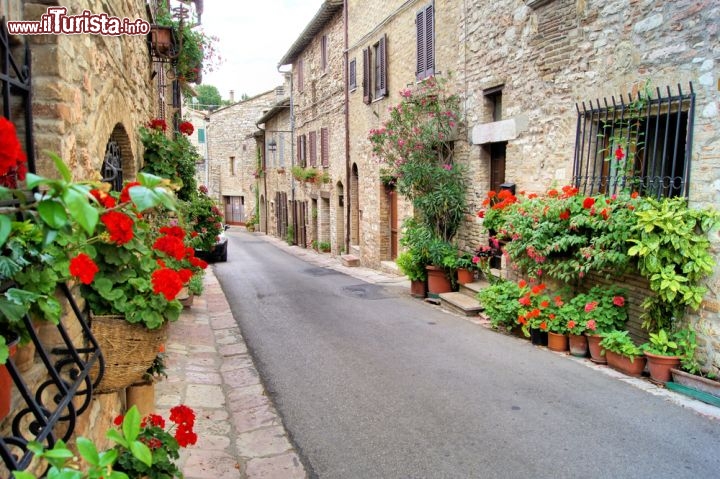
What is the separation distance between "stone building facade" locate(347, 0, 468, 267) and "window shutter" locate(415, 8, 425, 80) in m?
0.04

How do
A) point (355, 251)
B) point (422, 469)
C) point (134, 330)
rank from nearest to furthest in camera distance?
point (134, 330) < point (422, 469) < point (355, 251)

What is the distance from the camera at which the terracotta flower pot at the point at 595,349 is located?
20.2 feet

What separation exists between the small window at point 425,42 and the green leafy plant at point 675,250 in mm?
6862

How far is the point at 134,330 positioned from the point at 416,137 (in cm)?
850

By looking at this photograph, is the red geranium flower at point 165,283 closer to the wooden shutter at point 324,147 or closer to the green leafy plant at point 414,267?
the green leafy plant at point 414,267

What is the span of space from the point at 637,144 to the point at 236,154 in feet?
109

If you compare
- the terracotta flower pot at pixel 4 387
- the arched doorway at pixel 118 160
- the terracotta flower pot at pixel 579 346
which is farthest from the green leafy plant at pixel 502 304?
the terracotta flower pot at pixel 4 387

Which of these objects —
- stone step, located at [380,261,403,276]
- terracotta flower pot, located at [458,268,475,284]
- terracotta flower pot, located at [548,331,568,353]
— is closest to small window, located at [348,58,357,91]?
stone step, located at [380,261,403,276]

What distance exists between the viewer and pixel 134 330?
9.09ft

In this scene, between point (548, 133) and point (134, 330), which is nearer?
point (134, 330)

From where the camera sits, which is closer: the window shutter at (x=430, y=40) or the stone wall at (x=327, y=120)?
the window shutter at (x=430, y=40)

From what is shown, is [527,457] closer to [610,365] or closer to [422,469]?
[422,469]

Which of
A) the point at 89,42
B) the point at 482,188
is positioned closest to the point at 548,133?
the point at 482,188

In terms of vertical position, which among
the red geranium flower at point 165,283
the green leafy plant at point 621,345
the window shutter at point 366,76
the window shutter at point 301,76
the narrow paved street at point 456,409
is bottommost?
the narrow paved street at point 456,409
